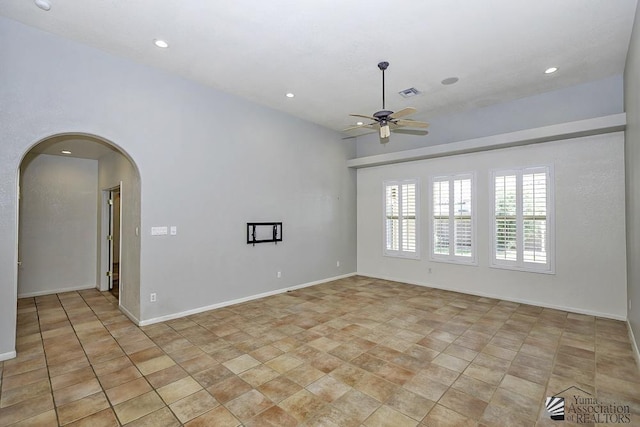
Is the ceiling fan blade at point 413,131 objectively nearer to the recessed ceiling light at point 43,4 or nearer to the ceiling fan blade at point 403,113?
the ceiling fan blade at point 403,113

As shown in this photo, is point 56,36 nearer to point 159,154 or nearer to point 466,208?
point 159,154

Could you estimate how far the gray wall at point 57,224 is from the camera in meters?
6.02

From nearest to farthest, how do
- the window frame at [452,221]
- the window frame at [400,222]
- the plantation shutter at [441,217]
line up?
the window frame at [452,221]
the plantation shutter at [441,217]
the window frame at [400,222]

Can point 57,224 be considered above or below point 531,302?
above

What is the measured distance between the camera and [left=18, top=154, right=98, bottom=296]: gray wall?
6.02 meters

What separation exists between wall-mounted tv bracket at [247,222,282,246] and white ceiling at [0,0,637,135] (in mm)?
2360

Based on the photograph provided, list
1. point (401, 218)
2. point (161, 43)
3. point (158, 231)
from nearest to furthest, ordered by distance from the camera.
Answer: point (161, 43)
point (158, 231)
point (401, 218)

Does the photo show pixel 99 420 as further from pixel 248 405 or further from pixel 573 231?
pixel 573 231

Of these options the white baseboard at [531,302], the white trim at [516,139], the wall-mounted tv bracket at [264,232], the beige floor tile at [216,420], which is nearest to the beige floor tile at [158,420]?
the beige floor tile at [216,420]

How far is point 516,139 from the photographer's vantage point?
16.9ft

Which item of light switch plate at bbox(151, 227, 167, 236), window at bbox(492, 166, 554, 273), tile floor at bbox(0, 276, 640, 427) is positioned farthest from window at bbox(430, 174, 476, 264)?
light switch plate at bbox(151, 227, 167, 236)

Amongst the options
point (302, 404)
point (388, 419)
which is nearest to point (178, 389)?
point (302, 404)

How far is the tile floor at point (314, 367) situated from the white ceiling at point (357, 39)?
11.9 ft

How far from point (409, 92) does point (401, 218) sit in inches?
114
